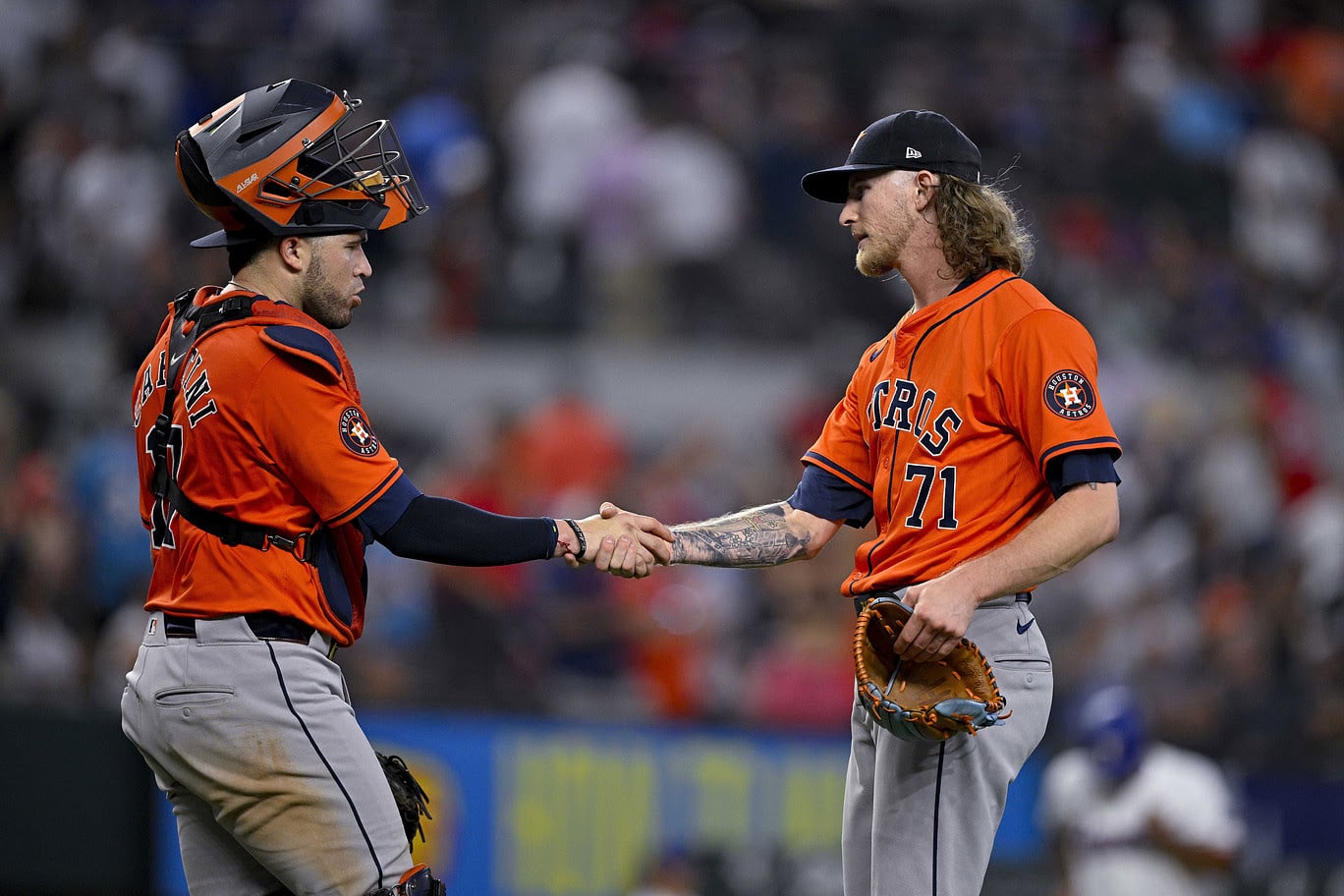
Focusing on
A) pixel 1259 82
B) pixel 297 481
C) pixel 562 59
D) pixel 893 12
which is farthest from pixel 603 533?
pixel 1259 82

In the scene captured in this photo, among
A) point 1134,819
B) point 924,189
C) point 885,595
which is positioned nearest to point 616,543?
point 885,595

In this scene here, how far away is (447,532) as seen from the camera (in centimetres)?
411

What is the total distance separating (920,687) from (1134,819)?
4.41 m

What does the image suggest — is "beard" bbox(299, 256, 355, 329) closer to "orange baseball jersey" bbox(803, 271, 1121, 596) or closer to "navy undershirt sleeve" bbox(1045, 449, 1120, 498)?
"orange baseball jersey" bbox(803, 271, 1121, 596)

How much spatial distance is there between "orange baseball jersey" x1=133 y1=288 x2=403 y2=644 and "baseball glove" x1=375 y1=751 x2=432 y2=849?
0.50 m

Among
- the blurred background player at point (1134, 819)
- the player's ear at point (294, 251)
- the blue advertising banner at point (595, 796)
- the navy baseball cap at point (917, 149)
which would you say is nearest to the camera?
the player's ear at point (294, 251)

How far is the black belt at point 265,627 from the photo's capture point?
155 inches

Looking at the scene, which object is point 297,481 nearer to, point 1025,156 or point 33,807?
point 33,807

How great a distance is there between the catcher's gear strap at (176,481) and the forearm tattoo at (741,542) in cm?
117

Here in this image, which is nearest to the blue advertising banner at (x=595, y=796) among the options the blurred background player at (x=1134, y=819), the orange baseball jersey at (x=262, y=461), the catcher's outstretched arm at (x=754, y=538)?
the blurred background player at (x=1134, y=819)

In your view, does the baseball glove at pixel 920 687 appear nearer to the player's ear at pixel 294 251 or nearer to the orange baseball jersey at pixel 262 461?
the orange baseball jersey at pixel 262 461

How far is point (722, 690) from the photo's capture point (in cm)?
911

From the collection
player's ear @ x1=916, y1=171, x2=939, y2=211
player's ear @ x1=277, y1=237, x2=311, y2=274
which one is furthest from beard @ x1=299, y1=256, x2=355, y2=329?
player's ear @ x1=916, y1=171, x2=939, y2=211

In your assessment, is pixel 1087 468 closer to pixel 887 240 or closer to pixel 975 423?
pixel 975 423
